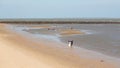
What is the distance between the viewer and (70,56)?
18297 millimetres

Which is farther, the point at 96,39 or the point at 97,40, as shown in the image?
the point at 96,39

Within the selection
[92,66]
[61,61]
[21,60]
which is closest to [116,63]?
[92,66]

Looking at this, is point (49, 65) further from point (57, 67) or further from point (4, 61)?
point (4, 61)

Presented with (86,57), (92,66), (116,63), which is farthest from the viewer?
(86,57)

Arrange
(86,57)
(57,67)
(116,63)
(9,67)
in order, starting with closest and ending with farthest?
1. (9,67)
2. (57,67)
3. (116,63)
4. (86,57)

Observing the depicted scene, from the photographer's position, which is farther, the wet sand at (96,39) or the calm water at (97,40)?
the wet sand at (96,39)

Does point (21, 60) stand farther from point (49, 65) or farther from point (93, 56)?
point (93, 56)

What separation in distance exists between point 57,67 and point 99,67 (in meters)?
1.98

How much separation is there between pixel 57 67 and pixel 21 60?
1.87m

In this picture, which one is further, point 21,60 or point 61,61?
point 61,61

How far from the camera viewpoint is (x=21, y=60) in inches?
580

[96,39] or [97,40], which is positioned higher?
[97,40]

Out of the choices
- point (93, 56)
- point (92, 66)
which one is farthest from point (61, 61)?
point (93, 56)

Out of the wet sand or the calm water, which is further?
the wet sand
